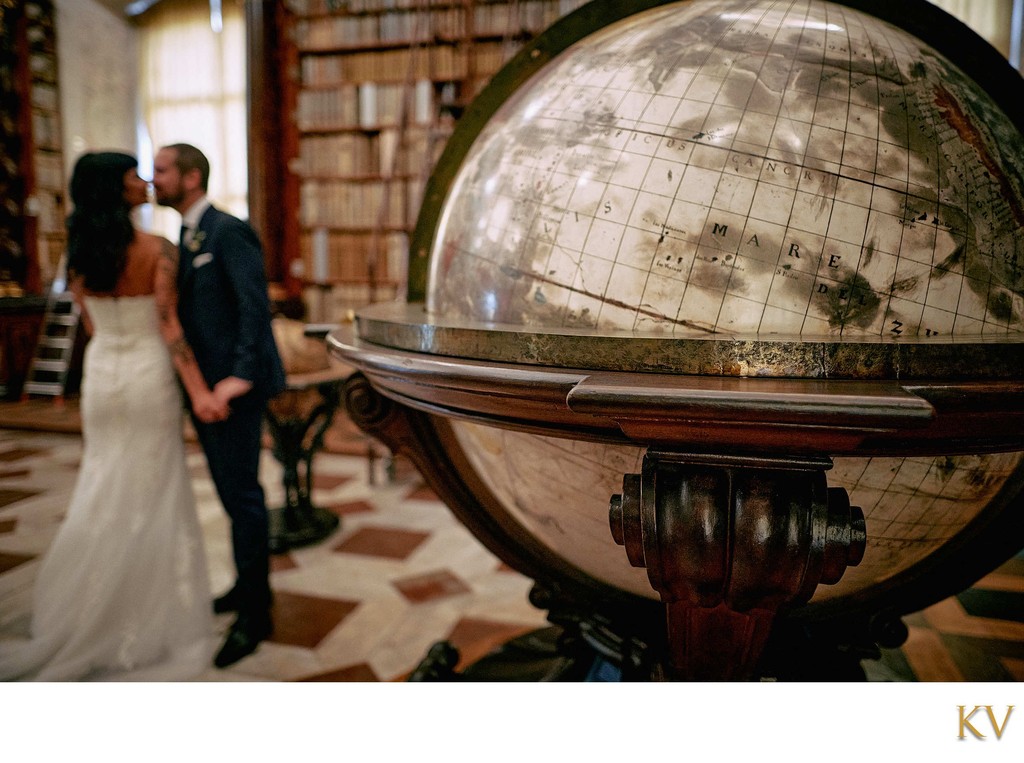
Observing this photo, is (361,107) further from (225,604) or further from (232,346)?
(225,604)

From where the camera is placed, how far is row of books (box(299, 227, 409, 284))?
15.1 feet

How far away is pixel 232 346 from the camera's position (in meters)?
1.65

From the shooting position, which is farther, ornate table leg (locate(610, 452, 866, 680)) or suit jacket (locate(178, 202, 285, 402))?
suit jacket (locate(178, 202, 285, 402))

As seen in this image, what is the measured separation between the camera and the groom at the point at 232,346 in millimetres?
1606

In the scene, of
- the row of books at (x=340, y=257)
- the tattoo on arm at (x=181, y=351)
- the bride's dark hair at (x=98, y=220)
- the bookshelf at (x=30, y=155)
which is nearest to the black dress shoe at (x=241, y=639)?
the tattoo on arm at (x=181, y=351)

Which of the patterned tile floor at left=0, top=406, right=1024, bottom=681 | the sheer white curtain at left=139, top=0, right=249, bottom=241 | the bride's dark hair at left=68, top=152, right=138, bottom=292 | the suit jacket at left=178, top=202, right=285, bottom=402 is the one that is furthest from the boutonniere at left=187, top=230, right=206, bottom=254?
the patterned tile floor at left=0, top=406, right=1024, bottom=681

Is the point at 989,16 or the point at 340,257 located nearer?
the point at 989,16

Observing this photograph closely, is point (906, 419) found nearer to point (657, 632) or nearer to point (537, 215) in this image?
point (537, 215)

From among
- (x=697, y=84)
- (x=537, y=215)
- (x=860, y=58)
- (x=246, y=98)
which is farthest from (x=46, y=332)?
(x=246, y=98)

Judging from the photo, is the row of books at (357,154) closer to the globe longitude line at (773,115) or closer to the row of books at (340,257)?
the row of books at (340,257)

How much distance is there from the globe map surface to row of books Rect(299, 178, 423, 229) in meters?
4.09

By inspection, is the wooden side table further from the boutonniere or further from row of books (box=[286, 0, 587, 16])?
row of books (box=[286, 0, 587, 16])

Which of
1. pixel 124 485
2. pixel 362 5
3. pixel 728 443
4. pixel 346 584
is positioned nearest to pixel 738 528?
pixel 728 443

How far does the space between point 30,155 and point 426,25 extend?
135 inches
